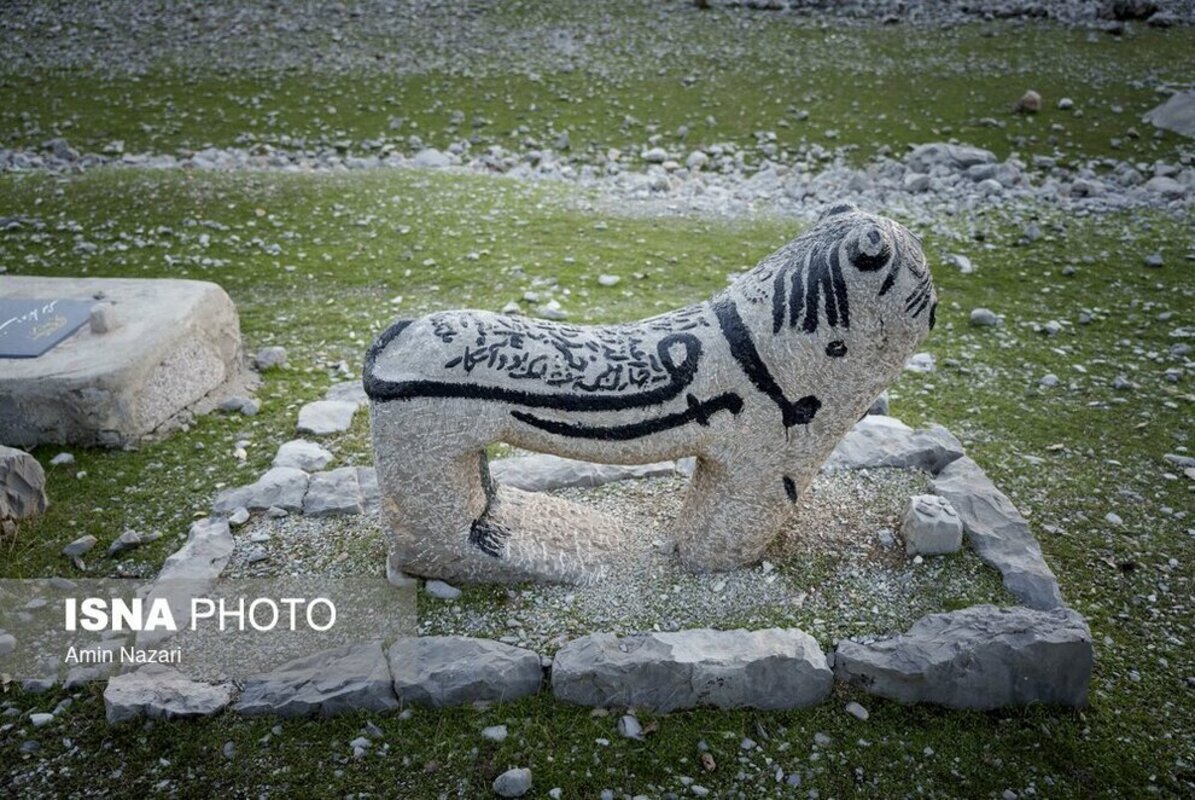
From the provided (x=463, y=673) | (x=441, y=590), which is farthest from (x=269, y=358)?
(x=463, y=673)

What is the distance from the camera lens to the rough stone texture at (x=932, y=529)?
488 centimetres

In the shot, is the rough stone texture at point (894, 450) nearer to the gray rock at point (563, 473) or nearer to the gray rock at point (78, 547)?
the gray rock at point (563, 473)

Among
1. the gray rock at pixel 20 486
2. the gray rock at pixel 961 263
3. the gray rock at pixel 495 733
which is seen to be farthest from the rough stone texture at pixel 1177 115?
the gray rock at pixel 20 486

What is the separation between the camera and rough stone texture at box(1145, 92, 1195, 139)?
1214 cm

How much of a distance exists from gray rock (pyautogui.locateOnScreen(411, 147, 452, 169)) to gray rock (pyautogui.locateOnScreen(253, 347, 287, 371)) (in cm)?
523

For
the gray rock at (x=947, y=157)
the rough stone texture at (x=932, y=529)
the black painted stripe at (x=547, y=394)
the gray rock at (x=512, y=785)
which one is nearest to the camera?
the gray rock at (x=512, y=785)

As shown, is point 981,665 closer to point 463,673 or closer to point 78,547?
point 463,673

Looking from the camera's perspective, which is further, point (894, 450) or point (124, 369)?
point (124, 369)

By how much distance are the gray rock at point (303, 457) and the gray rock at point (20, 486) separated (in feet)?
4.38

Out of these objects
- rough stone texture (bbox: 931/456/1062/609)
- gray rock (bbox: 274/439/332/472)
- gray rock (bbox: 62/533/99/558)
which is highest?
rough stone texture (bbox: 931/456/1062/609)

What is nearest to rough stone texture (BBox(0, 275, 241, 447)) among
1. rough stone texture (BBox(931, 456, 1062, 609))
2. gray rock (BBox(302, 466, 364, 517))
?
gray rock (BBox(302, 466, 364, 517))

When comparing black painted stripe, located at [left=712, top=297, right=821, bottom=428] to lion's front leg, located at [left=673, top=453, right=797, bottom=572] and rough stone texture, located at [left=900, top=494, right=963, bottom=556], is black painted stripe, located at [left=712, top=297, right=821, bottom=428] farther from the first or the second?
rough stone texture, located at [left=900, top=494, right=963, bottom=556]

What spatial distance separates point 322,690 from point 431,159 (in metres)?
9.30

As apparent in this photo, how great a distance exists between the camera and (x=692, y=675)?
4.19 m
